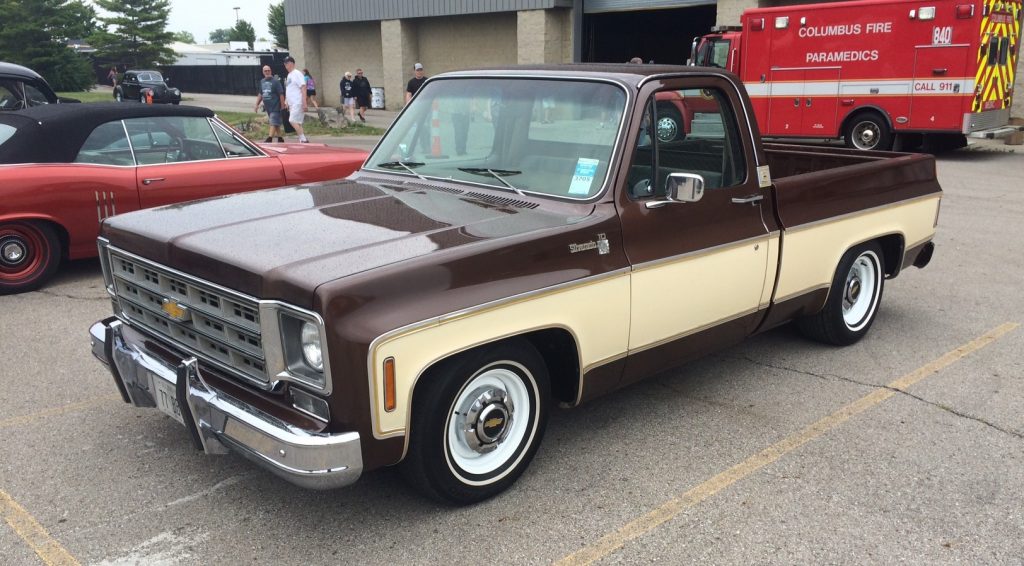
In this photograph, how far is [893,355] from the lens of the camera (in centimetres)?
558

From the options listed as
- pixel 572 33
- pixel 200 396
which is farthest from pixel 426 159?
pixel 572 33

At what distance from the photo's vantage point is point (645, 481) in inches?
153

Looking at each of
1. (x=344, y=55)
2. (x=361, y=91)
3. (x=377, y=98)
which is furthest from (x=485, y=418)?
(x=344, y=55)

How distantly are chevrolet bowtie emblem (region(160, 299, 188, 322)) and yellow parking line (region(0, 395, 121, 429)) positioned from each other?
1.49 m

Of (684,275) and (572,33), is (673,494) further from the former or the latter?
(572,33)

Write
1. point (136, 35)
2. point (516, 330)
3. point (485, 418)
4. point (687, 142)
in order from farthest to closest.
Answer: point (136, 35) → point (687, 142) → point (485, 418) → point (516, 330)

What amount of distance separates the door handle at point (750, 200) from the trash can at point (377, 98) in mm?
29086

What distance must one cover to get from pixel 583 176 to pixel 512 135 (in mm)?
570

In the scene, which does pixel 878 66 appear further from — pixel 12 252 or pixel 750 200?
pixel 12 252

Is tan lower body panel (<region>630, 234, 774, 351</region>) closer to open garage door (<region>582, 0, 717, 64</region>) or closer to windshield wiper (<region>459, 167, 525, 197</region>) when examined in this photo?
windshield wiper (<region>459, 167, 525, 197</region>)

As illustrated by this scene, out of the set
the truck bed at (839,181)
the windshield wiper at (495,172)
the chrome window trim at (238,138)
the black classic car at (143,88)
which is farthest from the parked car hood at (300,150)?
the black classic car at (143,88)

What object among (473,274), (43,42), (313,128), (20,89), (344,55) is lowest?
(313,128)

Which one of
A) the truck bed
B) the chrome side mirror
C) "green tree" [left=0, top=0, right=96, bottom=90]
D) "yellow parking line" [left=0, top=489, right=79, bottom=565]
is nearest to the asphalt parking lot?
"yellow parking line" [left=0, top=489, right=79, bottom=565]

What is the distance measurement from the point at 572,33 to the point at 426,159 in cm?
2350
